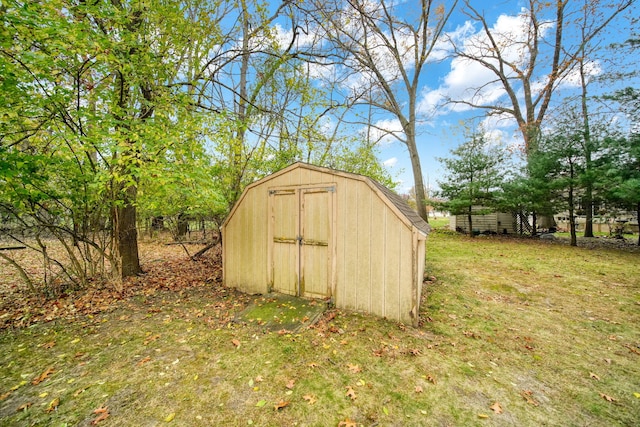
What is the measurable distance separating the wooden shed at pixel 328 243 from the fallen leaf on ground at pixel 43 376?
3181 millimetres

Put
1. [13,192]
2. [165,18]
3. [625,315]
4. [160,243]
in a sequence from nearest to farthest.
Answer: [13,192] → [625,315] → [165,18] → [160,243]

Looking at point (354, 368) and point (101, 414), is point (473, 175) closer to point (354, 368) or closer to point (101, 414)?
point (354, 368)

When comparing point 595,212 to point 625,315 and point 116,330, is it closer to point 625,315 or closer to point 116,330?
point 625,315

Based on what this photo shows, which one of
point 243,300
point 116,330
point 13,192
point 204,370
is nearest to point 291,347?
point 204,370

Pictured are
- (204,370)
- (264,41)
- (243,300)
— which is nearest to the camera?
(204,370)

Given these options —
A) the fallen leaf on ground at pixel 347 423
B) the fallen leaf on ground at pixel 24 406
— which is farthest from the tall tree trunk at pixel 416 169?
the fallen leaf on ground at pixel 24 406

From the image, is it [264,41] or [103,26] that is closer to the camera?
[103,26]

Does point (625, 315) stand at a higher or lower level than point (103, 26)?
lower

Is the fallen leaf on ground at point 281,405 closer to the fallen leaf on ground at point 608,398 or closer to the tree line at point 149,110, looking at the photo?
the fallen leaf on ground at point 608,398

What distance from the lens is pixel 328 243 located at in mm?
4824

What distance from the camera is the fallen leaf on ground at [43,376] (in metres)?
2.87

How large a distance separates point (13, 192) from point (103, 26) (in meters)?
3.27

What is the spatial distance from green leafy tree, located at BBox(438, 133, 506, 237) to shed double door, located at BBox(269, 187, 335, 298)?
10729mm

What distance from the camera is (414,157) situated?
50.3 feet
